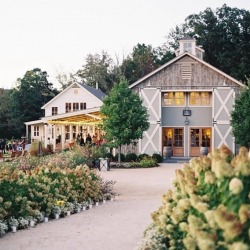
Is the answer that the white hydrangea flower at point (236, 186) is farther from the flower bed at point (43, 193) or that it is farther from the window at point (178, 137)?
the window at point (178, 137)

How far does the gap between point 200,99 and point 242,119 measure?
152 inches

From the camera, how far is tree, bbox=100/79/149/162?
28.0m

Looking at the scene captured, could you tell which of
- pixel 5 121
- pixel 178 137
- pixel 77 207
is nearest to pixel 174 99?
pixel 178 137

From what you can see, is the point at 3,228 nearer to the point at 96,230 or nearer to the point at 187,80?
the point at 96,230

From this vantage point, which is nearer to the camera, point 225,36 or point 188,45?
point 188,45

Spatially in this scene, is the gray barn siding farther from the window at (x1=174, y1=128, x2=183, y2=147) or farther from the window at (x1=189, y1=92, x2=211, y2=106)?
the window at (x1=174, y1=128, x2=183, y2=147)

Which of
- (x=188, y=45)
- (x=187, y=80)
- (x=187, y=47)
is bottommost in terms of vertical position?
(x=187, y=80)

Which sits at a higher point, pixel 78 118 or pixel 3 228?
pixel 78 118

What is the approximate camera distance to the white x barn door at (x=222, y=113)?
106ft

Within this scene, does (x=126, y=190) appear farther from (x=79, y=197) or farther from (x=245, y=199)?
(x=245, y=199)

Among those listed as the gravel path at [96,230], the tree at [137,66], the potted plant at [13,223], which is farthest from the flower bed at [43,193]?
the tree at [137,66]

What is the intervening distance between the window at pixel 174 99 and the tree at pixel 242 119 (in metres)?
3.90

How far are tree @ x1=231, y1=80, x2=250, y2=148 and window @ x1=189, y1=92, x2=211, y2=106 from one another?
107 inches

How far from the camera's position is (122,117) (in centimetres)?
2805
